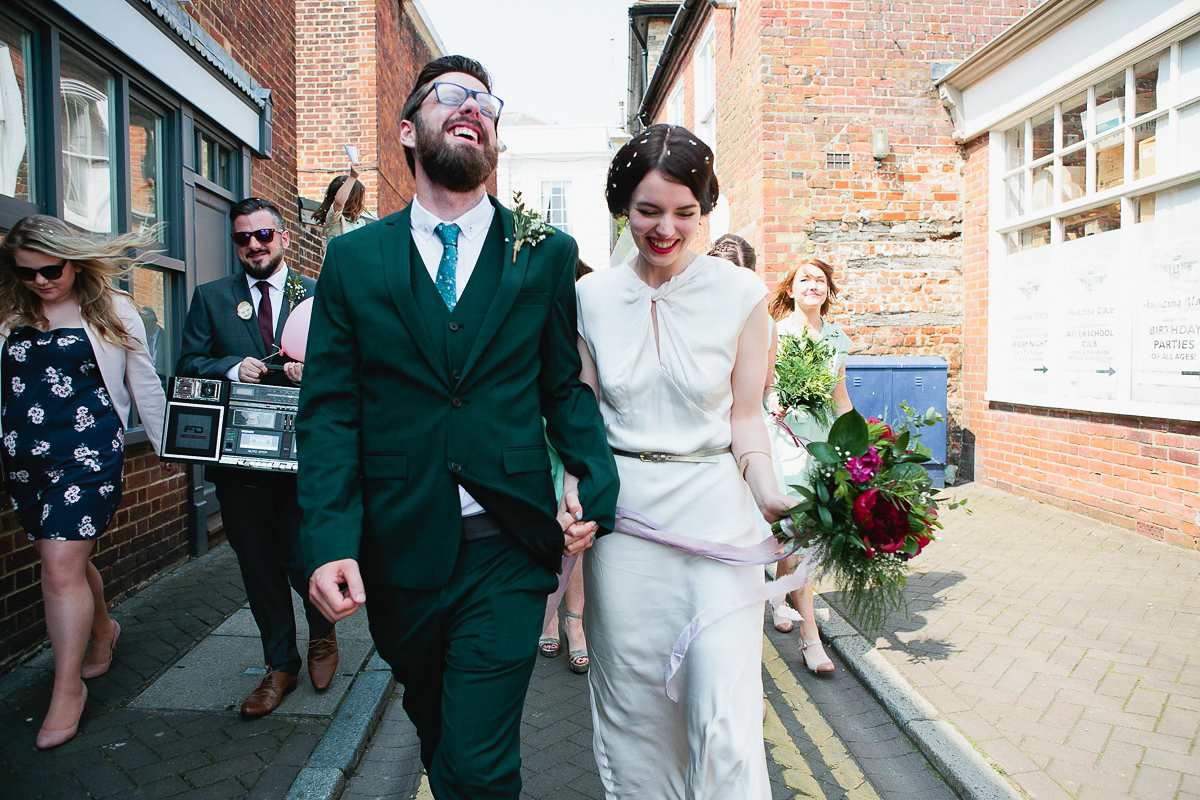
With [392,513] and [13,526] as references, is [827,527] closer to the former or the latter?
[392,513]

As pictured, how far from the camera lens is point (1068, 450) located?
25.5 ft

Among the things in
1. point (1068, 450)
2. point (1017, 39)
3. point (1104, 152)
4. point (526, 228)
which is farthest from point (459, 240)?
point (1017, 39)

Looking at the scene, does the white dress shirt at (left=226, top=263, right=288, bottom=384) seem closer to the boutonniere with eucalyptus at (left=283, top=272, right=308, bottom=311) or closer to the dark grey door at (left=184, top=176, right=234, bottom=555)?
the boutonniere with eucalyptus at (left=283, top=272, right=308, bottom=311)

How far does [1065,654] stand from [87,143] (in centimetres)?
661

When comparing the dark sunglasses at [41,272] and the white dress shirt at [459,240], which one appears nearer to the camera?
the white dress shirt at [459,240]

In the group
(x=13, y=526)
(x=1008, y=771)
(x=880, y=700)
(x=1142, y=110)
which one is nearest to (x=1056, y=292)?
(x=1142, y=110)

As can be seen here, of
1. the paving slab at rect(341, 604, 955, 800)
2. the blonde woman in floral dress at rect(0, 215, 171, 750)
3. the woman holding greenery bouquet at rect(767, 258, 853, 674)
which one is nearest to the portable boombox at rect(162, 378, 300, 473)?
the blonde woman in floral dress at rect(0, 215, 171, 750)

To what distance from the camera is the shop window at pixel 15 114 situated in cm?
Answer: 434

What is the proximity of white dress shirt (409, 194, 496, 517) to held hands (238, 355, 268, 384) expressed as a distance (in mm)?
1835

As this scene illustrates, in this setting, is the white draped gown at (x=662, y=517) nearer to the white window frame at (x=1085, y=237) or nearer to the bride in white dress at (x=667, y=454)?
the bride in white dress at (x=667, y=454)

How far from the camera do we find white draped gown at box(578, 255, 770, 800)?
240 cm

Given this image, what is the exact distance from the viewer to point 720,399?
250cm

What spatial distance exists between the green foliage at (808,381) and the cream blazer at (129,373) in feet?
10.1


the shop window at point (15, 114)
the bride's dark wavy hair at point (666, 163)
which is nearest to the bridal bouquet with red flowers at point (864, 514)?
the bride's dark wavy hair at point (666, 163)
